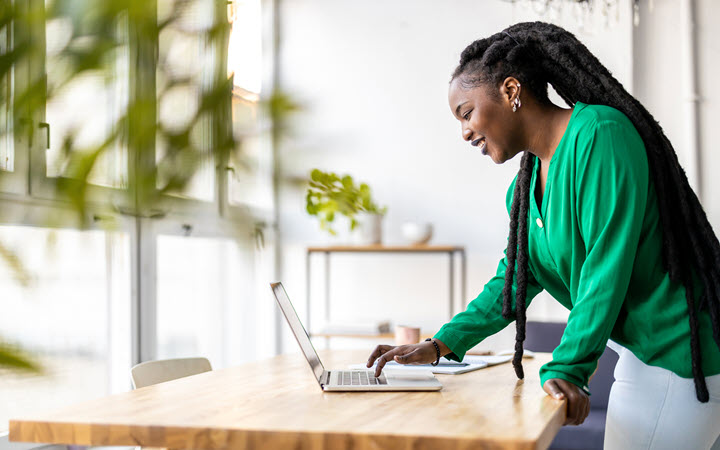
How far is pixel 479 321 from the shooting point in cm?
149

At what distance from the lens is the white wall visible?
12.3 feet

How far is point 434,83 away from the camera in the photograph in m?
3.84

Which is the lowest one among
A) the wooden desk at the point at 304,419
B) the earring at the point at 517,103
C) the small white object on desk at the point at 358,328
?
the small white object on desk at the point at 358,328

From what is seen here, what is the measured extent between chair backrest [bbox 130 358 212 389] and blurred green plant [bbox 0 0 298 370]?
1590 mm

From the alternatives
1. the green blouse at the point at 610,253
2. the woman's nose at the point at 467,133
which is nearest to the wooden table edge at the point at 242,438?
the green blouse at the point at 610,253

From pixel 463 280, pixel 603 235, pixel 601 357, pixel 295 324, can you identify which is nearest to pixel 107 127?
pixel 603 235

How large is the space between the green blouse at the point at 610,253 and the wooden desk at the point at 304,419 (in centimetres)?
14

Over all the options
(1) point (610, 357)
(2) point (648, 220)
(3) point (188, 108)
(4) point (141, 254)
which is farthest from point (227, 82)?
(1) point (610, 357)

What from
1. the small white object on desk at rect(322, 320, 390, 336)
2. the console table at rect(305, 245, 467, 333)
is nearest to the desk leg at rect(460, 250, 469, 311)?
the console table at rect(305, 245, 467, 333)

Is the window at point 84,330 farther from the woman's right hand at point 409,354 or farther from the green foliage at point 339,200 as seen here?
the green foliage at point 339,200

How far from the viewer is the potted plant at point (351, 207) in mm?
3457

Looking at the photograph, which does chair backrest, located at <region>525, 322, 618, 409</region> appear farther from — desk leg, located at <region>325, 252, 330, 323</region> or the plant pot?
desk leg, located at <region>325, 252, 330, 323</region>

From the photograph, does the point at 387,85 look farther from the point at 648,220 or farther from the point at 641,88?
the point at 648,220

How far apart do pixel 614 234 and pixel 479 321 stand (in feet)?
1.54
